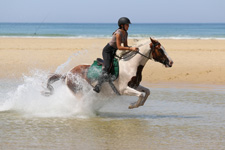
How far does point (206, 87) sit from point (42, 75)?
6184 mm

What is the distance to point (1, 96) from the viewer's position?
11539 mm

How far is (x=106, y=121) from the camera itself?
862 centimetres

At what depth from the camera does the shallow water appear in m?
6.69

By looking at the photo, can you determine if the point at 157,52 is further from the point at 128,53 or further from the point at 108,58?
the point at 108,58

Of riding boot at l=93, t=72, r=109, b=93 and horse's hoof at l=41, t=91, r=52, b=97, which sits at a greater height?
riding boot at l=93, t=72, r=109, b=93

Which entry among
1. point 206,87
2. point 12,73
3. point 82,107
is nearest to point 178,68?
point 206,87

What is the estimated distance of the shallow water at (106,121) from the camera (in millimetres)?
6691

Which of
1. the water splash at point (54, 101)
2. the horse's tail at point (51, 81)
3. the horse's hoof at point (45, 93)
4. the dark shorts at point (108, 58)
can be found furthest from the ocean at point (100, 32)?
the horse's hoof at point (45, 93)

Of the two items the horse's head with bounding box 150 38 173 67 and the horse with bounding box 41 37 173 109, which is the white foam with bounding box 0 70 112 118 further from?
the horse's head with bounding box 150 38 173 67

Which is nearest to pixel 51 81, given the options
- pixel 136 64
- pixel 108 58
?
pixel 108 58

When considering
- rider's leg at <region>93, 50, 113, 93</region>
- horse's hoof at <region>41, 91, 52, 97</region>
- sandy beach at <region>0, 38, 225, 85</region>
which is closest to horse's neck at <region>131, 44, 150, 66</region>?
rider's leg at <region>93, 50, 113, 93</region>

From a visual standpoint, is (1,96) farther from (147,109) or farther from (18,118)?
(147,109)

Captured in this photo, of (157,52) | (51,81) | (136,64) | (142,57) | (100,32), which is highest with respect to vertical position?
(157,52)

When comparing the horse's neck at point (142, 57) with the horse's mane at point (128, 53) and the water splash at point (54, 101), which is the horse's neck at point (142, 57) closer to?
the horse's mane at point (128, 53)
